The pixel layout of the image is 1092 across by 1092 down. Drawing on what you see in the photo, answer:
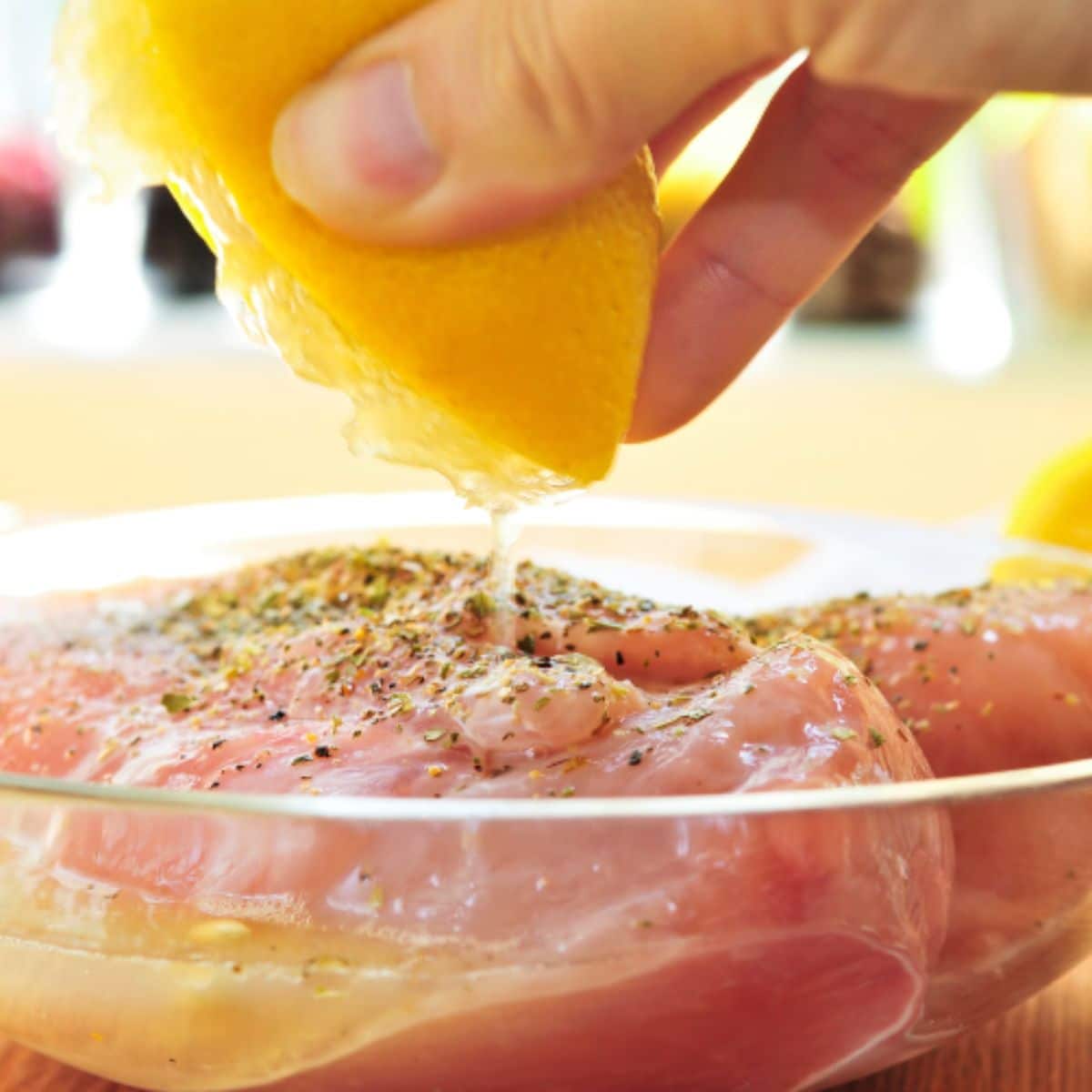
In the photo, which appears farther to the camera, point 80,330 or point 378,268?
point 80,330

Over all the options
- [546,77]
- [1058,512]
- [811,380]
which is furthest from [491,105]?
[811,380]

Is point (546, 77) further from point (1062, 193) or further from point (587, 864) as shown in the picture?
point (1062, 193)

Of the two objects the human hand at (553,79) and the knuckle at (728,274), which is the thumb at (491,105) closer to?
the human hand at (553,79)

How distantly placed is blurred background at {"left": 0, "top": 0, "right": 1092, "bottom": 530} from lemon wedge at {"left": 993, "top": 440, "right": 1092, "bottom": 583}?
1.52 m

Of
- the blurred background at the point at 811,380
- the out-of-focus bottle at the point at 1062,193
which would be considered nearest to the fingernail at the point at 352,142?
the blurred background at the point at 811,380

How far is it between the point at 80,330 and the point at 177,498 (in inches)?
27.5

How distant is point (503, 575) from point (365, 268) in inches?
8.4

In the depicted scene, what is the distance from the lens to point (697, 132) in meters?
1.03

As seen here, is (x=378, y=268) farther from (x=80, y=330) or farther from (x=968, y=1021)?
(x=80, y=330)

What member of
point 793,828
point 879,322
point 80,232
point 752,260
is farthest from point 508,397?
point 80,232

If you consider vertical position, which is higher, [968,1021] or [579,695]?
[579,695]

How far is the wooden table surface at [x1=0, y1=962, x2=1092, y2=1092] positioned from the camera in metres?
0.65

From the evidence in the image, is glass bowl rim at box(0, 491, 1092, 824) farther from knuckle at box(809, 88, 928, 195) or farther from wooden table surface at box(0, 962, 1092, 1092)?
knuckle at box(809, 88, 928, 195)

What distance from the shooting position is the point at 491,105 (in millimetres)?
618
